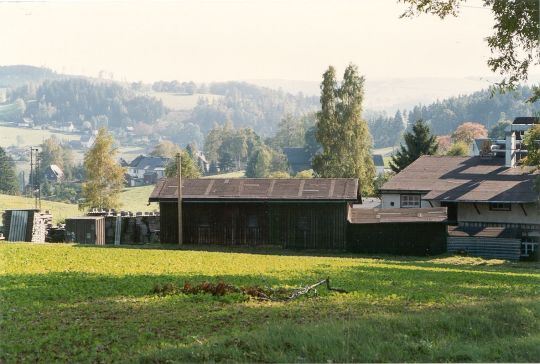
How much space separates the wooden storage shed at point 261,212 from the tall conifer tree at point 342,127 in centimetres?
2522

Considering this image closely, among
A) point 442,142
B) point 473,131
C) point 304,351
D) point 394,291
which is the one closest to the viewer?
point 304,351

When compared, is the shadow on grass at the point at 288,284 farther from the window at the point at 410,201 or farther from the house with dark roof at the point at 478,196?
the window at the point at 410,201

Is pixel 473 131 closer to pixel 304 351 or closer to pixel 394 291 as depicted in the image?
pixel 394 291

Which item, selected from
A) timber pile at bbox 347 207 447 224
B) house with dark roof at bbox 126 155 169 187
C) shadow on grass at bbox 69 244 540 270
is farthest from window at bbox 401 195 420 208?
house with dark roof at bbox 126 155 169 187

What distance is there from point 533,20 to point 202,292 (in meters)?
15.6

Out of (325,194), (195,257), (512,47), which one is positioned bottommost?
(195,257)

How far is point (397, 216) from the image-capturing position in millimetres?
46906

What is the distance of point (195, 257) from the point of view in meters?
34.7

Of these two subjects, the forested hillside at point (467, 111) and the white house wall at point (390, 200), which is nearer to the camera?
the white house wall at point (390, 200)

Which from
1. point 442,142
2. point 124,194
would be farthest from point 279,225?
point 442,142

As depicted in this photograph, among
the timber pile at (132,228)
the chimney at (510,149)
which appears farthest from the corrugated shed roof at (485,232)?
the timber pile at (132,228)

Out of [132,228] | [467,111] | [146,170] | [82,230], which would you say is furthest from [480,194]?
[467,111]

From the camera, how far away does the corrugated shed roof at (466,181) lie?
51.0 metres

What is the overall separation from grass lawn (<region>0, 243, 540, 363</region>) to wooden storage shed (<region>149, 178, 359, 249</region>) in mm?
20810
